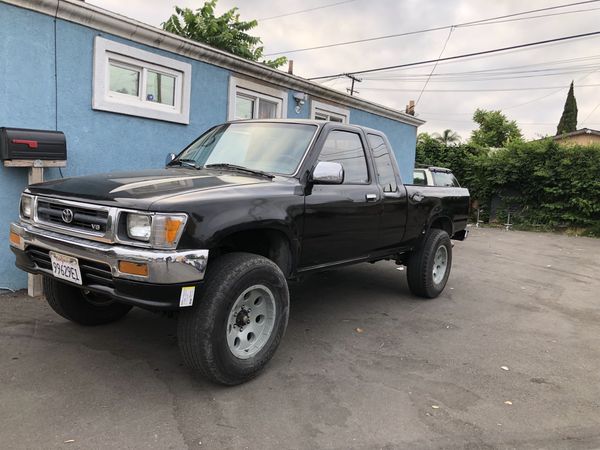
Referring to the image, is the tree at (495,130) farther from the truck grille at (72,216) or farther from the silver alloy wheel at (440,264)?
the truck grille at (72,216)

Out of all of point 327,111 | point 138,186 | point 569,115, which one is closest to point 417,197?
point 138,186

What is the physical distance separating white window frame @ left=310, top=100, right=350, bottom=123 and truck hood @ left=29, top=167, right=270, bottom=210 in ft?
20.7

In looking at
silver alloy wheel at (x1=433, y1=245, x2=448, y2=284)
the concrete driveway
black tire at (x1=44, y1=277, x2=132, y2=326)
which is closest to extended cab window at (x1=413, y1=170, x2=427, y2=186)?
silver alloy wheel at (x1=433, y1=245, x2=448, y2=284)

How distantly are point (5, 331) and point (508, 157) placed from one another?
1829 centimetres

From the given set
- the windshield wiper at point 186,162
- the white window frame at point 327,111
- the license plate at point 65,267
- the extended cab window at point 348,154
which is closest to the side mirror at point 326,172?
the extended cab window at point 348,154

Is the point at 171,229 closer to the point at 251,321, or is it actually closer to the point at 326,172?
the point at 251,321

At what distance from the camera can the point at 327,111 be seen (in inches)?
401

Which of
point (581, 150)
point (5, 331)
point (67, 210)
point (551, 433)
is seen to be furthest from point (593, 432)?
point (581, 150)

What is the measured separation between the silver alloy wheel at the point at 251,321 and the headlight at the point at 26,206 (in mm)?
1717

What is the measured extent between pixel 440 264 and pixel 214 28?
654 inches

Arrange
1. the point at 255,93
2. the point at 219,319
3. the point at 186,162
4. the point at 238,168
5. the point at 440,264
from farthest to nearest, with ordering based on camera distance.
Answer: the point at 255,93
the point at 440,264
the point at 186,162
the point at 238,168
the point at 219,319

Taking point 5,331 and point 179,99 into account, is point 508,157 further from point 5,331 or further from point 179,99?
point 5,331

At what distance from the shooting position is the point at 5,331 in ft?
13.8

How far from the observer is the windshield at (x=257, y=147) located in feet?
13.3
